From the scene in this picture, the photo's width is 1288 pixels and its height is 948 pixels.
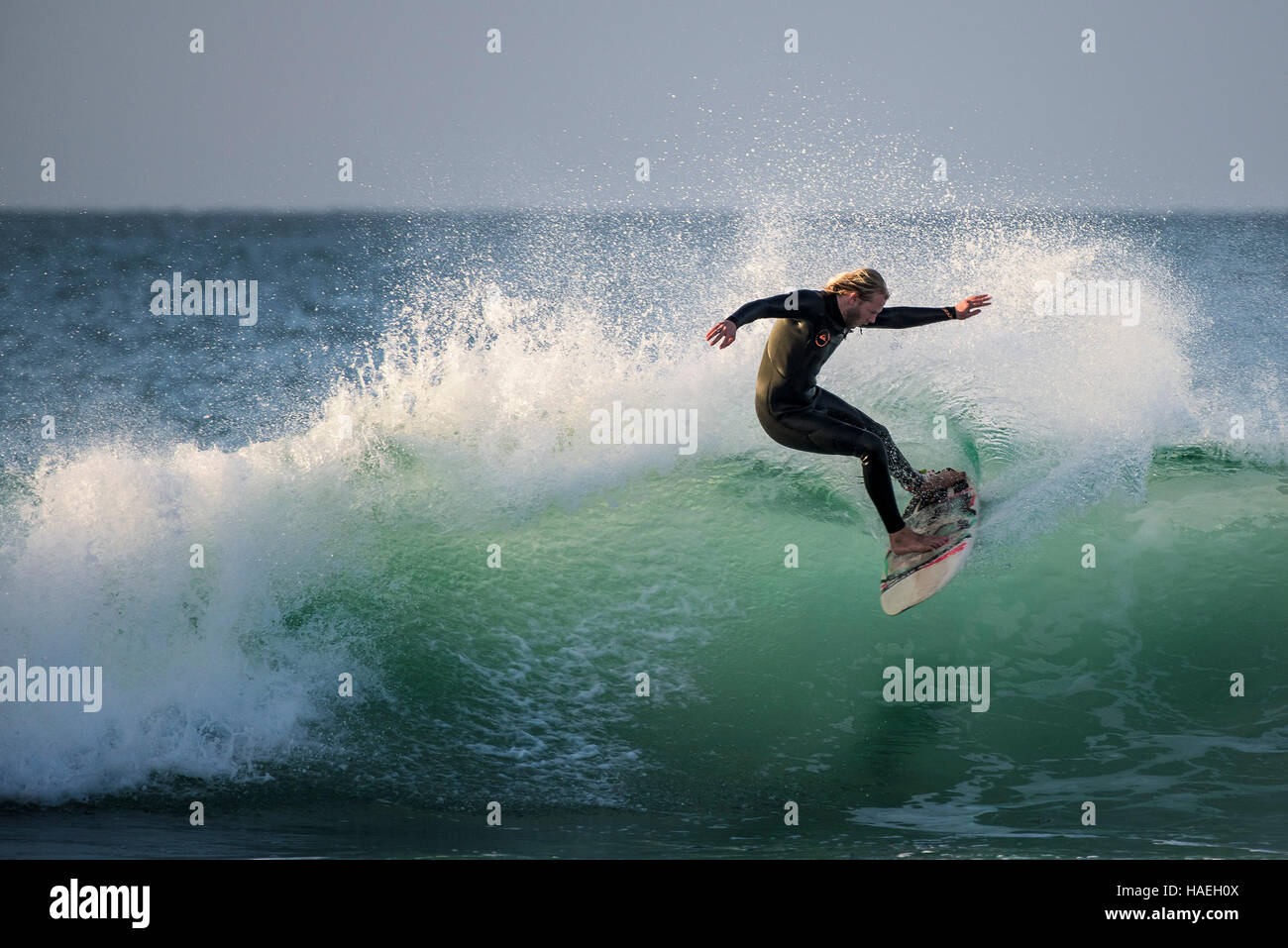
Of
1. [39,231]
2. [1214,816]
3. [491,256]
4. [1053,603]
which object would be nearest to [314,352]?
[491,256]

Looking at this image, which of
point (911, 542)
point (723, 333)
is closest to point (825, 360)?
point (723, 333)

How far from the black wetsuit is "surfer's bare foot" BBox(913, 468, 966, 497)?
A: 1.59ft

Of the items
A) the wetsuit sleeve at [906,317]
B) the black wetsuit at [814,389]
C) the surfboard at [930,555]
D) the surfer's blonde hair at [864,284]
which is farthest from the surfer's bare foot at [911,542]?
the surfer's blonde hair at [864,284]

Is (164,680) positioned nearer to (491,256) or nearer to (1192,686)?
(1192,686)

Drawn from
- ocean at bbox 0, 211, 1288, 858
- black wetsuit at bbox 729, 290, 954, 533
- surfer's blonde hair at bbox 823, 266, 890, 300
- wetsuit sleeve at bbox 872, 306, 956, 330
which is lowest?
ocean at bbox 0, 211, 1288, 858

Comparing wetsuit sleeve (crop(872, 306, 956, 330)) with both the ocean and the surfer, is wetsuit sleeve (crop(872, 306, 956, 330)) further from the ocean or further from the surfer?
the ocean

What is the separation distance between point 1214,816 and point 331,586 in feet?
15.9

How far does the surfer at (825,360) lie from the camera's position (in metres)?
5.71

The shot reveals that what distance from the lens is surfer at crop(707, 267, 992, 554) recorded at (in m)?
5.71

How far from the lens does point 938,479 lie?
21.3 ft

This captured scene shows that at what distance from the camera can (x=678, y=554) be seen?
7008mm

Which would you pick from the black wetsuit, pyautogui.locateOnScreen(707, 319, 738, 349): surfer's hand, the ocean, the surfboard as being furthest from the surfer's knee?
the ocean

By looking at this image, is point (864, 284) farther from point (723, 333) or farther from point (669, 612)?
point (669, 612)

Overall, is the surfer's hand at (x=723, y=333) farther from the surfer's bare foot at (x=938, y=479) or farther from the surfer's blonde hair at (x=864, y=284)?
the surfer's bare foot at (x=938, y=479)
